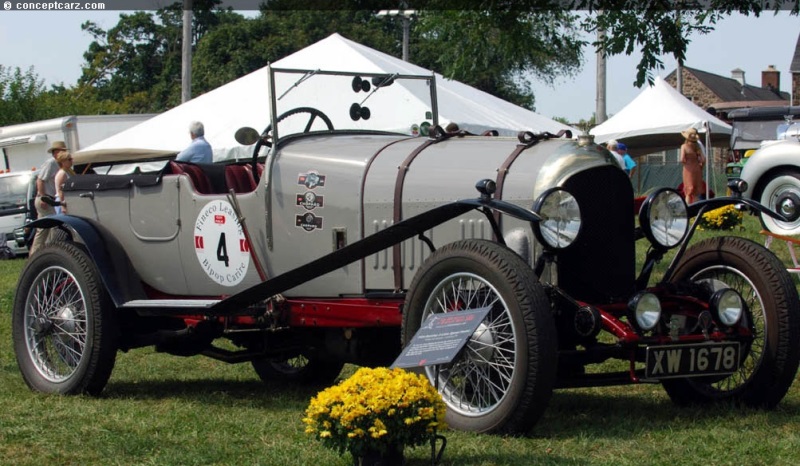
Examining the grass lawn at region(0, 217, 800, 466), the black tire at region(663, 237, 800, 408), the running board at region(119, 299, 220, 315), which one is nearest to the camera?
the grass lawn at region(0, 217, 800, 466)

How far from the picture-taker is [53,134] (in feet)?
75.1

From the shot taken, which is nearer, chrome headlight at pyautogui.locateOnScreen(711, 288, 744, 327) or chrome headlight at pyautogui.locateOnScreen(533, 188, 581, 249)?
chrome headlight at pyautogui.locateOnScreen(533, 188, 581, 249)

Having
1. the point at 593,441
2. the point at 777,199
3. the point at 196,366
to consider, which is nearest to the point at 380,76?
the point at 196,366

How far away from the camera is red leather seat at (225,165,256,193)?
267 inches

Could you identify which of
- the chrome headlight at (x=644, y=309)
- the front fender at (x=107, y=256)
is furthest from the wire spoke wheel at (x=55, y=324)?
the chrome headlight at (x=644, y=309)

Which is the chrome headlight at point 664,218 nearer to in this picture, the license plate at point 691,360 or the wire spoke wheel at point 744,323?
the wire spoke wheel at point 744,323

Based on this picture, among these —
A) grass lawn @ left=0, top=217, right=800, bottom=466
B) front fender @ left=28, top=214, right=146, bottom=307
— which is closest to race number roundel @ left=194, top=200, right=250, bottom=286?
front fender @ left=28, top=214, right=146, bottom=307

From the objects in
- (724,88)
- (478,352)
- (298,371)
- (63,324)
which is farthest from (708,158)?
(724,88)

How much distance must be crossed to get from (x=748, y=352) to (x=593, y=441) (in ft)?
3.54

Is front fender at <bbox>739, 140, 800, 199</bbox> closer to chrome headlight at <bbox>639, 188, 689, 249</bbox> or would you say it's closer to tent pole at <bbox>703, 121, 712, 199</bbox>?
tent pole at <bbox>703, 121, 712, 199</bbox>

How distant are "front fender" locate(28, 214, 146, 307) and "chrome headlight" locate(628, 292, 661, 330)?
9.64 ft

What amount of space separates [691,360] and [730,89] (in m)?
58.7

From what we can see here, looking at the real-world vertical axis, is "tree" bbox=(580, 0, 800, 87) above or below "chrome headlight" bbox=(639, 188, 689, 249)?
above

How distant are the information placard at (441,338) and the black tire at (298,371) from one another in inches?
84.8
